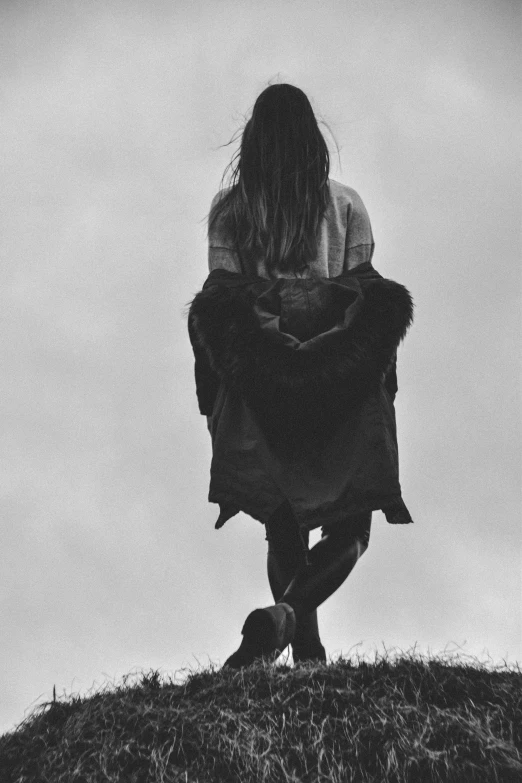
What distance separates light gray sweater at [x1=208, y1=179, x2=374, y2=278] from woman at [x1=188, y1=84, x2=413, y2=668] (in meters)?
0.05

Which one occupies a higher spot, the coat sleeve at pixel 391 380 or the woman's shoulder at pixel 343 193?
the woman's shoulder at pixel 343 193

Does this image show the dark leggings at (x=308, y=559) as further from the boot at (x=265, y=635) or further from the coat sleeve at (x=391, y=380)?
the coat sleeve at (x=391, y=380)

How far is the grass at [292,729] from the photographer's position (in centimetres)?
336

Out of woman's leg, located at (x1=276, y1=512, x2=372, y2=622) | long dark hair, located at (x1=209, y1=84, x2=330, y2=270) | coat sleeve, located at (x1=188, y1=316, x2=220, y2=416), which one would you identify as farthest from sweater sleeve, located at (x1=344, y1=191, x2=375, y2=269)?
woman's leg, located at (x1=276, y1=512, x2=372, y2=622)

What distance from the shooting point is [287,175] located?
4852mm

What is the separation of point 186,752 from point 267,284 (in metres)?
2.08

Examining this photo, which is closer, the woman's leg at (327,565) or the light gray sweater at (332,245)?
the woman's leg at (327,565)

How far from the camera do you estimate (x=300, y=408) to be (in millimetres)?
4352

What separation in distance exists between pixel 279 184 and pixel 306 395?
1.14 meters

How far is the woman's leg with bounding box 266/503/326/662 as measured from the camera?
4445 millimetres

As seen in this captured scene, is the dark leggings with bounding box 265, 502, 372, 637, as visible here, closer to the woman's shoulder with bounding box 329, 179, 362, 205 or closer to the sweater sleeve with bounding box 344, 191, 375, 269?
the sweater sleeve with bounding box 344, 191, 375, 269

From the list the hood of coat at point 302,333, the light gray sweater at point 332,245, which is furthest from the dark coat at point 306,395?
the light gray sweater at point 332,245

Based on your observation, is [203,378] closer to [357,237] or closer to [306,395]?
[306,395]

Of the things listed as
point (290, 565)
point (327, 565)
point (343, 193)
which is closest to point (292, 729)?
point (327, 565)
